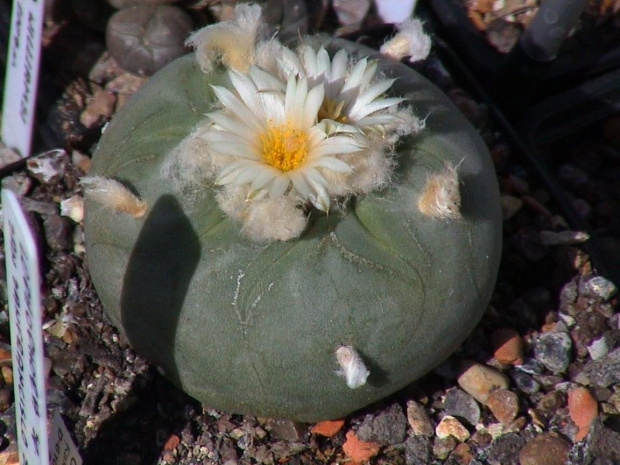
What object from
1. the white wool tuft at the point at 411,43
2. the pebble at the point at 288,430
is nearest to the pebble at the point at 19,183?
the pebble at the point at 288,430

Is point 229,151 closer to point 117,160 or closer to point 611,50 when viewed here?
point 117,160

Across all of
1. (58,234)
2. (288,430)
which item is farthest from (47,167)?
(288,430)

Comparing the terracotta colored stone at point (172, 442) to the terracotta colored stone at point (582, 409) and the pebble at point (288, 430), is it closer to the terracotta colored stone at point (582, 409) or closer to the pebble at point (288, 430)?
the pebble at point (288, 430)

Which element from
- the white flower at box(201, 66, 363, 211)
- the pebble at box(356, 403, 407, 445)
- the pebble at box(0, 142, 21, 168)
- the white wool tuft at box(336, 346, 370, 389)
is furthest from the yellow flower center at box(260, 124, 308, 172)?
the pebble at box(0, 142, 21, 168)

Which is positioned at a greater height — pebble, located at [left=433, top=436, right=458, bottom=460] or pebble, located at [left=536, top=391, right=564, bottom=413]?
pebble, located at [left=433, top=436, right=458, bottom=460]

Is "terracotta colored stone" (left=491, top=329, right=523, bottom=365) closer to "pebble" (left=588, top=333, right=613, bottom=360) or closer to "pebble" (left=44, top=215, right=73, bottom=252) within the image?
"pebble" (left=588, top=333, right=613, bottom=360)

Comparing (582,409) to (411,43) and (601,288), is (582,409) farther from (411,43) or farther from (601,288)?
(411,43)
